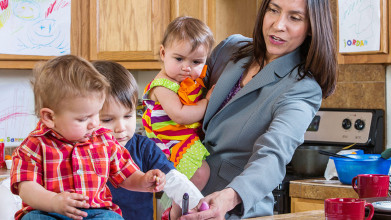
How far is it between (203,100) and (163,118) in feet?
0.48

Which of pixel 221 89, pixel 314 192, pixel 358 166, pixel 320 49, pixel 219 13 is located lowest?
pixel 314 192

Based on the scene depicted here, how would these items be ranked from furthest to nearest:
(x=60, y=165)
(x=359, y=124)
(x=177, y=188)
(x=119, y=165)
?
(x=359, y=124) → (x=177, y=188) → (x=119, y=165) → (x=60, y=165)

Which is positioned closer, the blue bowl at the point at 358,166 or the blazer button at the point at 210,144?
the blazer button at the point at 210,144

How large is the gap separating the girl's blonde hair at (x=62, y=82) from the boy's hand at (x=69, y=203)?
0.18 metres

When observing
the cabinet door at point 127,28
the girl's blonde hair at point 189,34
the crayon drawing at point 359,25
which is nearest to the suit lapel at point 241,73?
the girl's blonde hair at point 189,34

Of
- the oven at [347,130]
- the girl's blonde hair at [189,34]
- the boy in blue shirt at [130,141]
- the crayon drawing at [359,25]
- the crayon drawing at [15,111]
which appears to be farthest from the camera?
the crayon drawing at [15,111]

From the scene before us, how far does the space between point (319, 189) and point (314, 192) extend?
0.11 ft

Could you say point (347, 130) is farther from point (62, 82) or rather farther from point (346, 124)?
point (62, 82)

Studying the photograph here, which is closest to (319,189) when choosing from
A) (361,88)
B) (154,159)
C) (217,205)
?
(361,88)

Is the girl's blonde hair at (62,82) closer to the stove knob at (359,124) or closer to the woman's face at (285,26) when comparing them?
the woman's face at (285,26)

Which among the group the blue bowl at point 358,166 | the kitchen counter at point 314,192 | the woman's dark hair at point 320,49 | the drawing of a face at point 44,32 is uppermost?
the drawing of a face at point 44,32

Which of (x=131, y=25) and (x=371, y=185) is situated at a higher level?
(x=131, y=25)

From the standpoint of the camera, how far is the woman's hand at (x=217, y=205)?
1.32 metres

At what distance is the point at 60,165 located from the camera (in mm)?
1279
